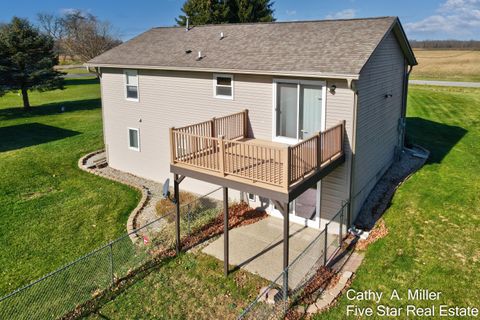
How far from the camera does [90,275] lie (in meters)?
10.5

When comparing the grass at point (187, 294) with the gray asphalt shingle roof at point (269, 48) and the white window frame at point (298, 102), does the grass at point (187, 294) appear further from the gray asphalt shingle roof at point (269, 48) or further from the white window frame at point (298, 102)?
the gray asphalt shingle roof at point (269, 48)

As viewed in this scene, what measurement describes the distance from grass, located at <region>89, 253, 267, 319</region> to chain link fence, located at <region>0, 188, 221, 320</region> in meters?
0.78

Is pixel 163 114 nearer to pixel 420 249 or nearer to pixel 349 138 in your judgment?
pixel 349 138

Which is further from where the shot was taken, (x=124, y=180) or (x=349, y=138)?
(x=124, y=180)

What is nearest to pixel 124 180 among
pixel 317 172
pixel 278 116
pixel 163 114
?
pixel 163 114

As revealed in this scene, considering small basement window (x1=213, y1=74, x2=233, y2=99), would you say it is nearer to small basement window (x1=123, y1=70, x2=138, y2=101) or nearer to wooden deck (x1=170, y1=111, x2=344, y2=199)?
wooden deck (x1=170, y1=111, x2=344, y2=199)

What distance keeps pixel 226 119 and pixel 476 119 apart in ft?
67.2

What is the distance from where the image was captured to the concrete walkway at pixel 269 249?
10.4 meters

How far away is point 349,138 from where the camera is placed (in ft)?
38.3

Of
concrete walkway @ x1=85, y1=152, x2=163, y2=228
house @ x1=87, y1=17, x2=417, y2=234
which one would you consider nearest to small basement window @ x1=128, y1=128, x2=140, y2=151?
house @ x1=87, y1=17, x2=417, y2=234

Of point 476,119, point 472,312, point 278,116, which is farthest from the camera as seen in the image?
point 476,119

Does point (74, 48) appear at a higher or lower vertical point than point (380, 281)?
higher

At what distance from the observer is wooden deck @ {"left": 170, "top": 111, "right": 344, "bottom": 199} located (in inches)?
368

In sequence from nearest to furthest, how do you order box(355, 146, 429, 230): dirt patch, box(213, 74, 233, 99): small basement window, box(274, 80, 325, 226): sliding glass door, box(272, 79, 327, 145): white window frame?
box(272, 79, 327, 145): white window frame → box(274, 80, 325, 226): sliding glass door → box(355, 146, 429, 230): dirt patch → box(213, 74, 233, 99): small basement window
